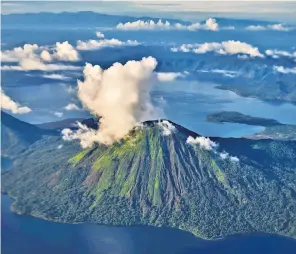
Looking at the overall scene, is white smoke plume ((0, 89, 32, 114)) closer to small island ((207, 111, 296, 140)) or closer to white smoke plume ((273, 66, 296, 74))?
small island ((207, 111, 296, 140))

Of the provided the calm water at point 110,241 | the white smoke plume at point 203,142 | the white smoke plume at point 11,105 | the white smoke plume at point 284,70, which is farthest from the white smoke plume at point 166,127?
the white smoke plume at point 284,70

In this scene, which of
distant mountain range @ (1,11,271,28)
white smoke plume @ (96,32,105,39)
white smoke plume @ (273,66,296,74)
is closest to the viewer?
distant mountain range @ (1,11,271,28)

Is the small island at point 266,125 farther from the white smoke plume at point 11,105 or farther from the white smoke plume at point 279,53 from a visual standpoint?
the white smoke plume at point 11,105

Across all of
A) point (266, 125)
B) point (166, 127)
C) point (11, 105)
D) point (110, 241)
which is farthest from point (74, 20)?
point (266, 125)

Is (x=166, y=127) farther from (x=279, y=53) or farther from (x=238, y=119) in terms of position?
(x=279, y=53)

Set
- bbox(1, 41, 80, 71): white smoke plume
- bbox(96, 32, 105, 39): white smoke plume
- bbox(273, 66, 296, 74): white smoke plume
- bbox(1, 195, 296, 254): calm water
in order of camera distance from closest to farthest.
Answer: bbox(1, 195, 296, 254): calm water < bbox(1, 41, 80, 71): white smoke plume < bbox(96, 32, 105, 39): white smoke plume < bbox(273, 66, 296, 74): white smoke plume

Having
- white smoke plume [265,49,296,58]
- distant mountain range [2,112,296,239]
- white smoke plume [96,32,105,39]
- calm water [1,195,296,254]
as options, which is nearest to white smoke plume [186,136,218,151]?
distant mountain range [2,112,296,239]
